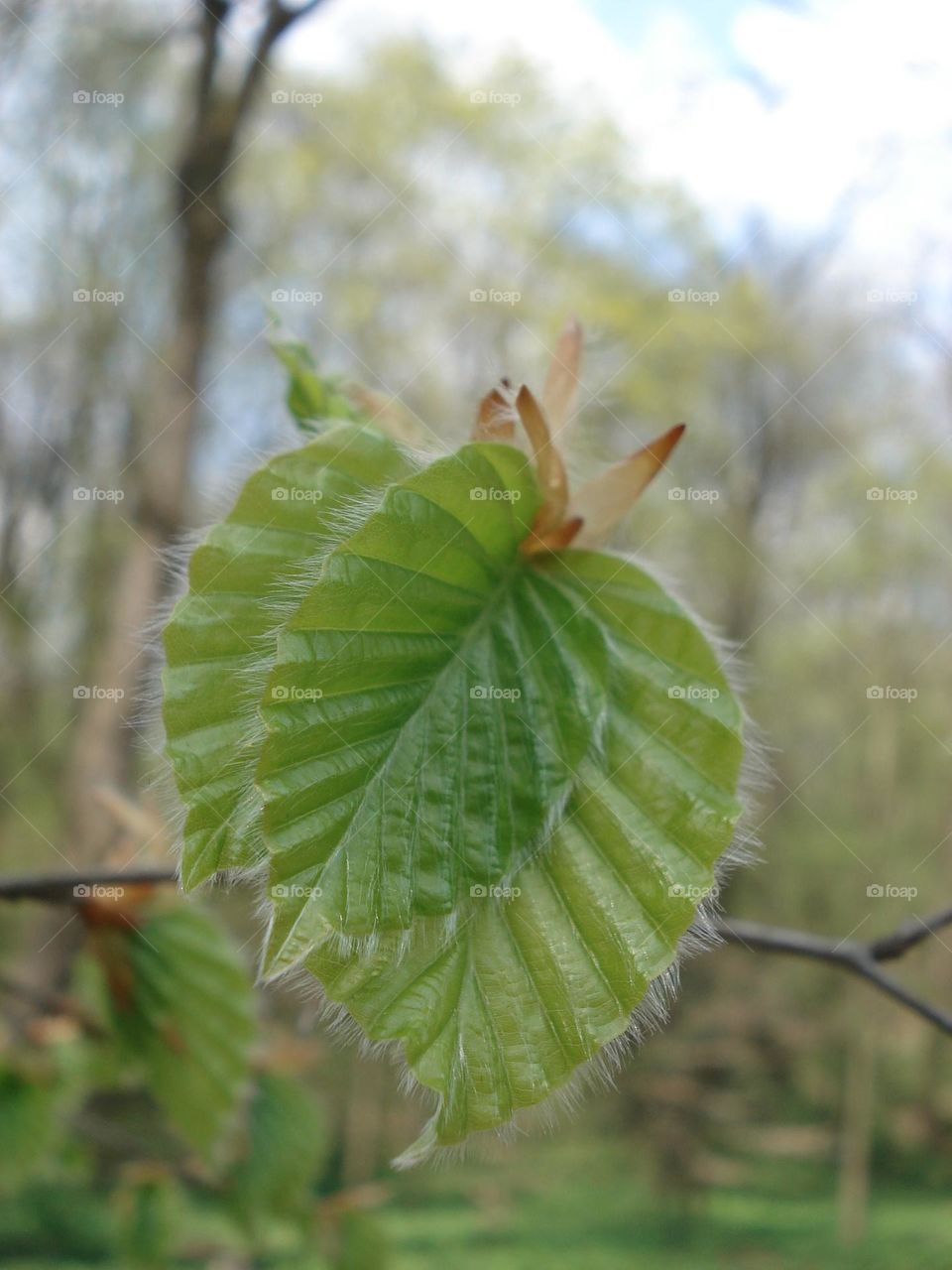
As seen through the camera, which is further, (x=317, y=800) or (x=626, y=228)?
(x=626, y=228)

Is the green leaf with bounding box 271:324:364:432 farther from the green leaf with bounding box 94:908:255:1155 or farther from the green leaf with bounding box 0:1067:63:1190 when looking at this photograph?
the green leaf with bounding box 0:1067:63:1190

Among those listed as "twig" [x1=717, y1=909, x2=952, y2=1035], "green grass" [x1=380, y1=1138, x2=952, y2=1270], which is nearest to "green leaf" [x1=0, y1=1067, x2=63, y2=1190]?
"twig" [x1=717, y1=909, x2=952, y2=1035]

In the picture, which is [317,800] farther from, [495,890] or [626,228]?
[626,228]

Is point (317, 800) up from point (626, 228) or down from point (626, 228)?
down

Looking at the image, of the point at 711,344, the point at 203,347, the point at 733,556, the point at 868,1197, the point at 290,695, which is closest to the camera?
the point at 290,695

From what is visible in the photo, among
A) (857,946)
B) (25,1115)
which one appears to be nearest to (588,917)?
(857,946)

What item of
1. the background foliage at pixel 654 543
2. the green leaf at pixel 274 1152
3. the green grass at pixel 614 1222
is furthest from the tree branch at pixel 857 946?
the green grass at pixel 614 1222

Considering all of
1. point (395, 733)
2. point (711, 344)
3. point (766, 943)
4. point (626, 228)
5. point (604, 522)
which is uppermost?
point (626, 228)

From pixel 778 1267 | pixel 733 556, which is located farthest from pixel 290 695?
pixel 778 1267
